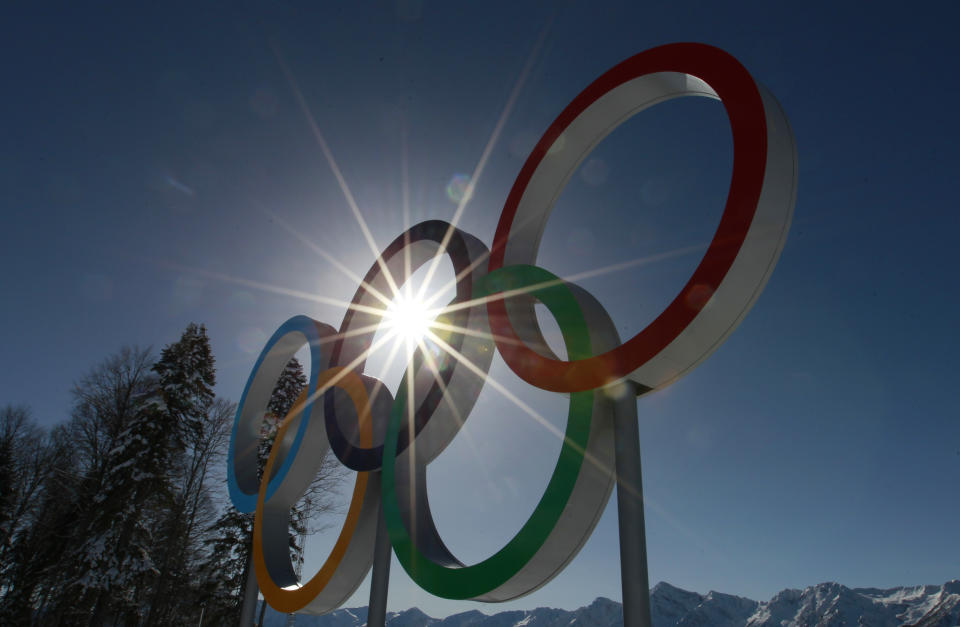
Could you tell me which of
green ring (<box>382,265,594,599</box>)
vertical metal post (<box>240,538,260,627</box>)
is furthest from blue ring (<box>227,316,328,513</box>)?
green ring (<box>382,265,594,599</box>)

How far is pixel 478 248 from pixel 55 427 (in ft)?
94.0

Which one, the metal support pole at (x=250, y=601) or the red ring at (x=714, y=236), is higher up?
the red ring at (x=714, y=236)

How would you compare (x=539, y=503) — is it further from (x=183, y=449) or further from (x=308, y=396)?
(x=183, y=449)

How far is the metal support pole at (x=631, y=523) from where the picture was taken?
4.50m

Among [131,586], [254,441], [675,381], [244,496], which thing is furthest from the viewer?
[131,586]

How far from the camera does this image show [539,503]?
5.33 meters

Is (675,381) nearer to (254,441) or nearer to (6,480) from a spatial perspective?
(254,441)

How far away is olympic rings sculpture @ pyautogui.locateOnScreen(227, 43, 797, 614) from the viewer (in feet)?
15.5

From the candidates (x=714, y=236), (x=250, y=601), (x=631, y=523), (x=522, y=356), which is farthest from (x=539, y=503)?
(x=250, y=601)

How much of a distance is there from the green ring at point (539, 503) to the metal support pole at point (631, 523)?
39 centimetres

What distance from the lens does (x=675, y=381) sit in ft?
17.2

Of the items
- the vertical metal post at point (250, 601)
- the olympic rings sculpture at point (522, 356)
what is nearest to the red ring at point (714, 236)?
the olympic rings sculpture at point (522, 356)

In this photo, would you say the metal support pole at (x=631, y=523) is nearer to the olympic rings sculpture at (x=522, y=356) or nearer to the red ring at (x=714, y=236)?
the olympic rings sculpture at (x=522, y=356)

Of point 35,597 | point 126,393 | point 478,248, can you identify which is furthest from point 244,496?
point 35,597
